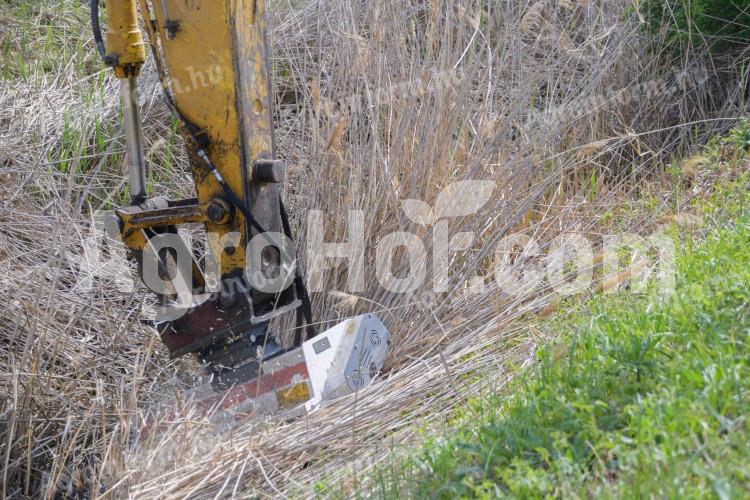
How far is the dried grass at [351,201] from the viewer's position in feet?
11.7

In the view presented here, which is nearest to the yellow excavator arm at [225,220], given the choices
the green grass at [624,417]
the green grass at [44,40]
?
the green grass at [624,417]

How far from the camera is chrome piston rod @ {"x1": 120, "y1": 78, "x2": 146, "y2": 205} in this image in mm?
3826

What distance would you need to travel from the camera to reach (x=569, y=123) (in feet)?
17.9

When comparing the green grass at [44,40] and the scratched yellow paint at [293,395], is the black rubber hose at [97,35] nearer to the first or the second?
the scratched yellow paint at [293,395]

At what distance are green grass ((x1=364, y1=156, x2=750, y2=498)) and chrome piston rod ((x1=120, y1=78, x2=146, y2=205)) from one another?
1648 millimetres

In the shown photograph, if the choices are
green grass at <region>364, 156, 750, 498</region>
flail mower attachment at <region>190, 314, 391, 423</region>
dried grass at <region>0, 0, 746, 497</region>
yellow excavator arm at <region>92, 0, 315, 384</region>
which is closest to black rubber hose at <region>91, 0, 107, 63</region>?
yellow excavator arm at <region>92, 0, 315, 384</region>

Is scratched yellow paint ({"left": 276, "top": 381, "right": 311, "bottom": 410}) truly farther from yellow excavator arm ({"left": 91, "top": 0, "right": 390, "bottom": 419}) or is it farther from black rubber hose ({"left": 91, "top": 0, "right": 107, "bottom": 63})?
black rubber hose ({"left": 91, "top": 0, "right": 107, "bottom": 63})

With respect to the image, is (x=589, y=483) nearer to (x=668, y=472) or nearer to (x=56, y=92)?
(x=668, y=472)

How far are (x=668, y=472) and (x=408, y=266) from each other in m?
2.45

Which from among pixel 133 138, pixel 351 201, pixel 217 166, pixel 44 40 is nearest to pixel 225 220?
pixel 217 166

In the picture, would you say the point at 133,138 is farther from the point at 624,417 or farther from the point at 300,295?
the point at 624,417

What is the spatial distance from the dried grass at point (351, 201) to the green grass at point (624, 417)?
18.9 inches

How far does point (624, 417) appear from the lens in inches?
104

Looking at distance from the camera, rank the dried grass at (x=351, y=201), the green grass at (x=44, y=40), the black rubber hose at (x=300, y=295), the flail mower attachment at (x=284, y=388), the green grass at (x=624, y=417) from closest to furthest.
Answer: the green grass at (x=624, y=417)
the dried grass at (x=351, y=201)
the flail mower attachment at (x=284, y=388)
the black rubber hose at (x=300, y=295)
the green grass at (x=44, y=40)
